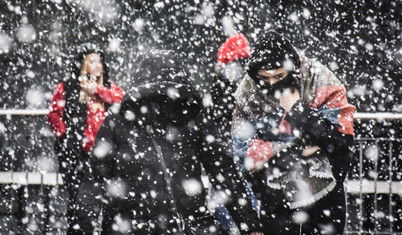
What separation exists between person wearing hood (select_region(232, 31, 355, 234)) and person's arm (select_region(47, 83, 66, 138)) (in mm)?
2213

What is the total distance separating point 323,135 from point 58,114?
114 inches

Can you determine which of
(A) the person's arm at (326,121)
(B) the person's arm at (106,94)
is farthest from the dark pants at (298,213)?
(B) the person's arm at (106,94)

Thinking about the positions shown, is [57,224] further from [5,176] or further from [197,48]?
[197,48]

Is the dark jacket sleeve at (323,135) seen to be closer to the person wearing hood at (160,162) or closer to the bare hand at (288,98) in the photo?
the bare hand at (288,98)

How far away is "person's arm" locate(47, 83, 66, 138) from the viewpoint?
4.56 meters

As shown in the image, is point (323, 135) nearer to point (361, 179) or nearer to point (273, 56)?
point (273, 56)

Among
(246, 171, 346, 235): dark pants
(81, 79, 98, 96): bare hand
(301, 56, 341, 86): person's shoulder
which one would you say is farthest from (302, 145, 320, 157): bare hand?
(81, 79, 98, 96): bare hand

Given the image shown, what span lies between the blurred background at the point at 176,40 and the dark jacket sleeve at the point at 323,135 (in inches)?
205

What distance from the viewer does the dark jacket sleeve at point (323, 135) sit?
8.64 ft

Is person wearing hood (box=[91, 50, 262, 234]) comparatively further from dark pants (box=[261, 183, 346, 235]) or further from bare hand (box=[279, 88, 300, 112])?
bare hand (box=[279, 88, 300, 112])

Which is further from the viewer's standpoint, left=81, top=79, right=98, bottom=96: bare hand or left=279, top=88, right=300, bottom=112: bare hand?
left=81, top=79, right=98, bottom=96: bare hand

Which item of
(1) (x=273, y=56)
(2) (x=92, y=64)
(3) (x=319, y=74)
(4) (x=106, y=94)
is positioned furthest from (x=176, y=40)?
(3) (x=319, y=74)

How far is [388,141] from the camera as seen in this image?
4.72 metres

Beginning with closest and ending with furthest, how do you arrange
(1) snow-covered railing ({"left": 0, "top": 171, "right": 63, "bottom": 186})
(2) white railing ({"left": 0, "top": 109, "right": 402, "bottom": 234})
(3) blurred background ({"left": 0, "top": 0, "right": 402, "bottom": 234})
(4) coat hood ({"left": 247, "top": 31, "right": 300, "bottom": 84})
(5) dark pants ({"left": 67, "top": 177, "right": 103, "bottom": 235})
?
(5) dark pants ({"left": 67, "top": 177, "right": 103, "bottom": 235}), (4) coat hood ({"left": 247, "top": 31, "right": 300, "bottom": 84}), (2) white railing ({"left": 0, "top": 109, "right": 402, "bottom": 234}), (1) snow-covered railing ({"left": 0, "top": 171, "right": 63, "bottom": 186}), (3) blurred background ({"left": 0, "top": 0, "right": 402, "bottom": 234})
